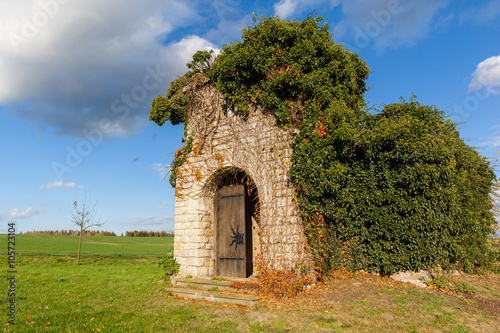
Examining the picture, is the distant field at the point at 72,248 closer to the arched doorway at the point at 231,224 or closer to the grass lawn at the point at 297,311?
the arched doorway at the point at 231,224

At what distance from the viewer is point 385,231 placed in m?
6.96

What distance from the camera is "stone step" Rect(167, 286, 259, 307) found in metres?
6.57

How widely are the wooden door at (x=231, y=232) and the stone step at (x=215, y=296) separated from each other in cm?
140

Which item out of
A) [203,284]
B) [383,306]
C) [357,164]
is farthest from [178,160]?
[383,306]

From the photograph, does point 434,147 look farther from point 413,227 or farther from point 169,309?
point 169,309

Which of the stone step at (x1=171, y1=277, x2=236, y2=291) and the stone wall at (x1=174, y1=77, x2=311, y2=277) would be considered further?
the stone step at (x1=171, y1=277, x2=236, y2=291)

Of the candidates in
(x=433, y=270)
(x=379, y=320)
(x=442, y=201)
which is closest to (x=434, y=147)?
(x=442, y=201)

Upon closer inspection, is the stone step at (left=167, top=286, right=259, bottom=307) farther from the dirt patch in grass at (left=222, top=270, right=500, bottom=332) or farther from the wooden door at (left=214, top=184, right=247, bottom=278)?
the wooden door at (left=214, top=184, right=247, bottom=278)

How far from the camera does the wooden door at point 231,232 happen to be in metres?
8.74

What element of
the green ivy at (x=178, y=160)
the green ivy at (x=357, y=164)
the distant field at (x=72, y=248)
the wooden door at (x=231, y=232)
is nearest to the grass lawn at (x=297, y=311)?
the green ivy at (x=357, y=164)

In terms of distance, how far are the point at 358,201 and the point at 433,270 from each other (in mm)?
2130

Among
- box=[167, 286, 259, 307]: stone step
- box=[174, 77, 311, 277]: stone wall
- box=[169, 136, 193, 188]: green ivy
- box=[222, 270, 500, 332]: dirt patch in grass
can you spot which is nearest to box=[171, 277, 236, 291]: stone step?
box=[167, 286, 259, 307]: stone step

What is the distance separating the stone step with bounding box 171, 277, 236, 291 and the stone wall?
17.6 inches

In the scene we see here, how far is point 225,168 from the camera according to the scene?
29.0 feet
